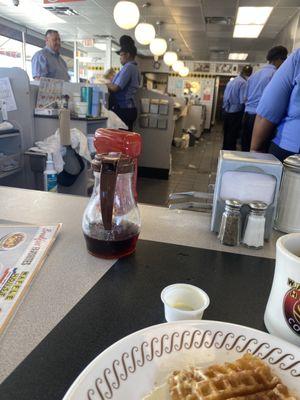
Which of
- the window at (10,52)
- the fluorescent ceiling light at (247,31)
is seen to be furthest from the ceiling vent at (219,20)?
the window at (10,52)

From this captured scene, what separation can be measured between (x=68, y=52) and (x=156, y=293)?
37.4ft

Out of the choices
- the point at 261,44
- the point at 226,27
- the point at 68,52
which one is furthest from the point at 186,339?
the point at 68,52

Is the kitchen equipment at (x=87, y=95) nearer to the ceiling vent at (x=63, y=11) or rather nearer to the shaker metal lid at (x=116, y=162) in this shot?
the shaker metal lid at (x=116, y=162)

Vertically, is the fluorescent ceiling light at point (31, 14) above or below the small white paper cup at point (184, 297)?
above

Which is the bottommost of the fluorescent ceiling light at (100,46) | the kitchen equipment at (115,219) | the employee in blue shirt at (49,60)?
the kitchen equipment at (115,219)

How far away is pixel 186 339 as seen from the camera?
39 cm

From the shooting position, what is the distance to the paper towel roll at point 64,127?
2.36m

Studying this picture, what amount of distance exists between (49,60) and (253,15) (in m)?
4.16

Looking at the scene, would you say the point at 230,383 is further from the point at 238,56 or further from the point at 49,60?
the point at 238,56

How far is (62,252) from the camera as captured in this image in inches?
27.2

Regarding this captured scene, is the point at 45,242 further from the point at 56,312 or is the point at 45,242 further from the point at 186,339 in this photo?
the point at 186,339

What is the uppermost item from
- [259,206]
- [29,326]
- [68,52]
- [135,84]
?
[68,52]

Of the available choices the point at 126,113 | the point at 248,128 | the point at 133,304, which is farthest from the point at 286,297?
the point at 248,128

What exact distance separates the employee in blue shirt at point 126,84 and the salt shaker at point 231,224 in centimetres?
322
